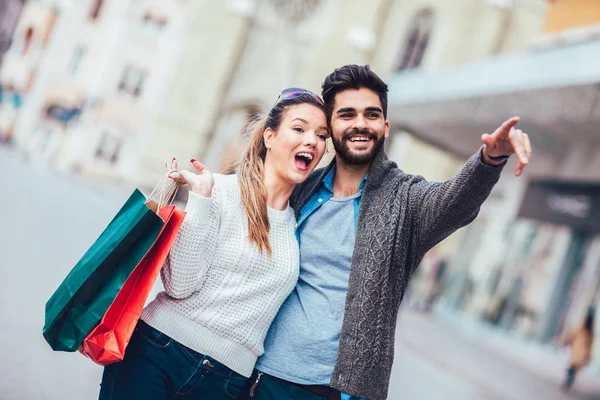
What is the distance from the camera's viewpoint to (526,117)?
1175 centimetres

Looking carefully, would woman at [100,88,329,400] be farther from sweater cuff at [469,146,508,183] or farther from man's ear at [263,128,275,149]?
sweater cuff at [469,146,508,183]

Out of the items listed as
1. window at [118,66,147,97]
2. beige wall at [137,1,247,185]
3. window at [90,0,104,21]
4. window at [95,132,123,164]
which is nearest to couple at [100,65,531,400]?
beige wall at [137,1,247,185]

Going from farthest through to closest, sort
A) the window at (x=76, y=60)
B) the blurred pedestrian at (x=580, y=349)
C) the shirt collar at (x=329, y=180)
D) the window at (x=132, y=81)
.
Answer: the window at (x=76, y=60)
the window at (x=132, y=81)
the blurred pedestrian at (x=580, y=349)
the shirt collar at (x=329, y=180)

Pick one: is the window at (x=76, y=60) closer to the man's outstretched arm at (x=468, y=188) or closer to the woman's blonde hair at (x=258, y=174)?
the woman's blonde hair at (x=258, y=174)

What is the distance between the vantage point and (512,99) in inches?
445

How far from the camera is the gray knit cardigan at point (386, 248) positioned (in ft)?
7.05

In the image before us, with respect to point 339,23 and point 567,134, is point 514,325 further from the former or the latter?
point 339,23

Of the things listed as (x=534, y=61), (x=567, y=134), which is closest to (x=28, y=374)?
(x=534, y=61)

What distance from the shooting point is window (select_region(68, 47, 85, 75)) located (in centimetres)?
2819

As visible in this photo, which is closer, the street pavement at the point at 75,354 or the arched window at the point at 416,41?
the street pavement at the point at 75,354

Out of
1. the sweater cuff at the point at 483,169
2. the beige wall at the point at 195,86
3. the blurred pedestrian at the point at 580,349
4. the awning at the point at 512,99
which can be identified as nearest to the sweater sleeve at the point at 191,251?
the sweater cuff at the point at 483,169

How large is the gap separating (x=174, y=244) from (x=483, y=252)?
18.5 meters

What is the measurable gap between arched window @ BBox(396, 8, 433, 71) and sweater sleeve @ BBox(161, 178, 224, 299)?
25257mm

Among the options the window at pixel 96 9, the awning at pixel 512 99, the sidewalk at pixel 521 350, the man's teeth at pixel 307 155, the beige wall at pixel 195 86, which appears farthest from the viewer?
the window at pixel 96 9
